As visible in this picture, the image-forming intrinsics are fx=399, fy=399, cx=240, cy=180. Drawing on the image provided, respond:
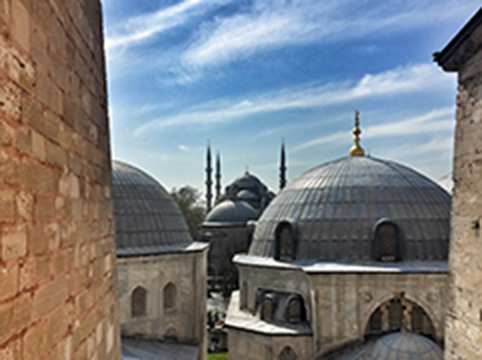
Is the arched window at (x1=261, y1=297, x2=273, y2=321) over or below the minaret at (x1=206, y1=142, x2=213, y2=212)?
below

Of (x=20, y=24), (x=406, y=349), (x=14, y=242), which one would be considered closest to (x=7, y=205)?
(x=14, y=242)

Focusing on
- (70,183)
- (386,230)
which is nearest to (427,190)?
(386,230)

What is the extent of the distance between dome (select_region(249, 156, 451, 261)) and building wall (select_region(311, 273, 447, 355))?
117cm

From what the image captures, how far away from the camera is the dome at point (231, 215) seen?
33812 millimetres

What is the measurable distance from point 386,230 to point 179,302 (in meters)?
7.35

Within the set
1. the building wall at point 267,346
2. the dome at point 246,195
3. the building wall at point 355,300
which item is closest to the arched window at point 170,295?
the building wall at point 267,346

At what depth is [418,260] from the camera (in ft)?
39.6

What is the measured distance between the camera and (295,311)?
1189 cm

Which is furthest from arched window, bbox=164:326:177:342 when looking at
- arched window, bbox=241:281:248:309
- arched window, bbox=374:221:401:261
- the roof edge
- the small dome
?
the roof edge

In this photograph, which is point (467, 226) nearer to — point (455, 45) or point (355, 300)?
point (455, 45)

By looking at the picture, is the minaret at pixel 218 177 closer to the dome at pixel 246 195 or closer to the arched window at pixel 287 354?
the dome at pixel 246 195

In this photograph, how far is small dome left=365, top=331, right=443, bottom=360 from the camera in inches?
353

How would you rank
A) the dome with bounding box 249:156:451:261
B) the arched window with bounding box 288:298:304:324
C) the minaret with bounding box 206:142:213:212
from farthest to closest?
the minaret with bounding box 206:142:213:212 → the dome with bounding box 249:156:451:261 → the arched window with bounding box 288:298:304:324

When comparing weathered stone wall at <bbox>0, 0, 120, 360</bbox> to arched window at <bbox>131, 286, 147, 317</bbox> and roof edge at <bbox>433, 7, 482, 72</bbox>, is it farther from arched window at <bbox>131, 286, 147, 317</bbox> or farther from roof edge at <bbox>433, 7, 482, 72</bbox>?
arched window at <bbox>131, 286, 147, 317</bbox>
